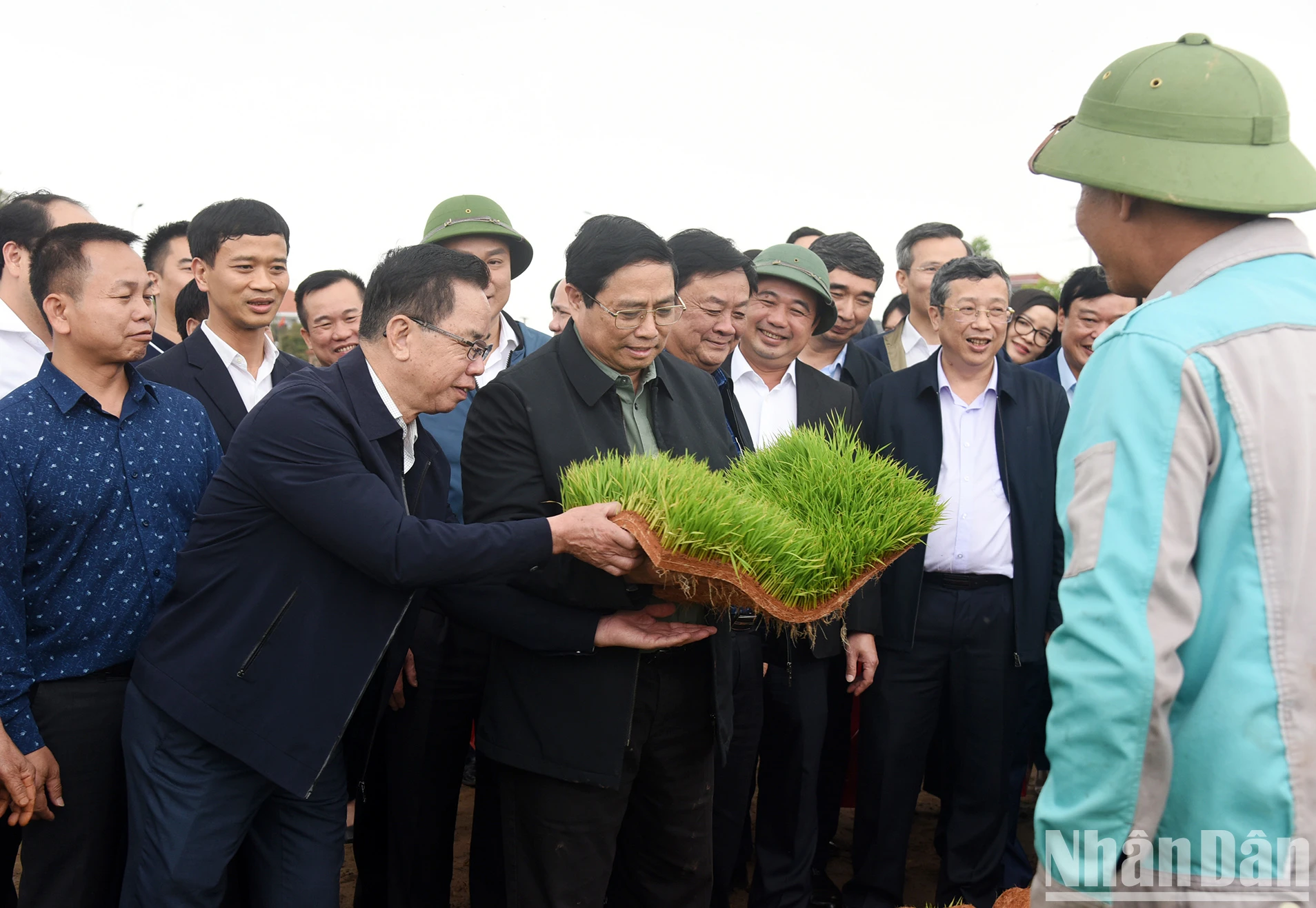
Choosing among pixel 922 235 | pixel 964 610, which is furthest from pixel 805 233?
pixel 964 610

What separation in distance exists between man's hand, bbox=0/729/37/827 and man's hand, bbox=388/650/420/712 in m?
1.07

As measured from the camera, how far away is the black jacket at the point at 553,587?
2.50 metres

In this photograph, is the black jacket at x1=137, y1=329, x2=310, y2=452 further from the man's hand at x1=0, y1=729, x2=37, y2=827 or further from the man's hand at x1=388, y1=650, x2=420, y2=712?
the man's hand at x1=0, y1=729, x2=37, y2=827

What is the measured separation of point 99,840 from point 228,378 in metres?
1.56

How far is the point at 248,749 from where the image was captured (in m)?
2.30

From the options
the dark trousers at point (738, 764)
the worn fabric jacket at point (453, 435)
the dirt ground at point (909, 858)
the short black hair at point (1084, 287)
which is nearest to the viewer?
the dark trousers at point (738, 764)

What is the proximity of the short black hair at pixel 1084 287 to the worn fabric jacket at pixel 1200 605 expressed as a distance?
346 cm

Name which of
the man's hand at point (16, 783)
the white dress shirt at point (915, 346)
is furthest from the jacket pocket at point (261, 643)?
the white dress shirt at point (915, 346)

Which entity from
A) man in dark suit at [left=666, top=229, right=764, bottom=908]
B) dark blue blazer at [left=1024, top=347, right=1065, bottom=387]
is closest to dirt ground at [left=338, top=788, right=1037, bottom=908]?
man in dark suit at [left=666, top=229, right=764, bottom=908]

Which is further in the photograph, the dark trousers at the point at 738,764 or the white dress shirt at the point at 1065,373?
the white dress shirt at the point at 1065,373

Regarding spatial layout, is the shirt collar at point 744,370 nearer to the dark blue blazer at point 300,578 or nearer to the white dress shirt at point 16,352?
the dark blue blazer at point 300,578

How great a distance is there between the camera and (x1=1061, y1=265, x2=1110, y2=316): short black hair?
15.6ft

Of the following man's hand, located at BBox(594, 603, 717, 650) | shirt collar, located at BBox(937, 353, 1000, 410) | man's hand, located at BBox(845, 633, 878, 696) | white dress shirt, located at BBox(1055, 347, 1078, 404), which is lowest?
man's hand, located at BBox(845, 633, 878, 696)

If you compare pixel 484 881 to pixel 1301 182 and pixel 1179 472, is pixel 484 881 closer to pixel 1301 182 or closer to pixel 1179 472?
pixel 1179 472
